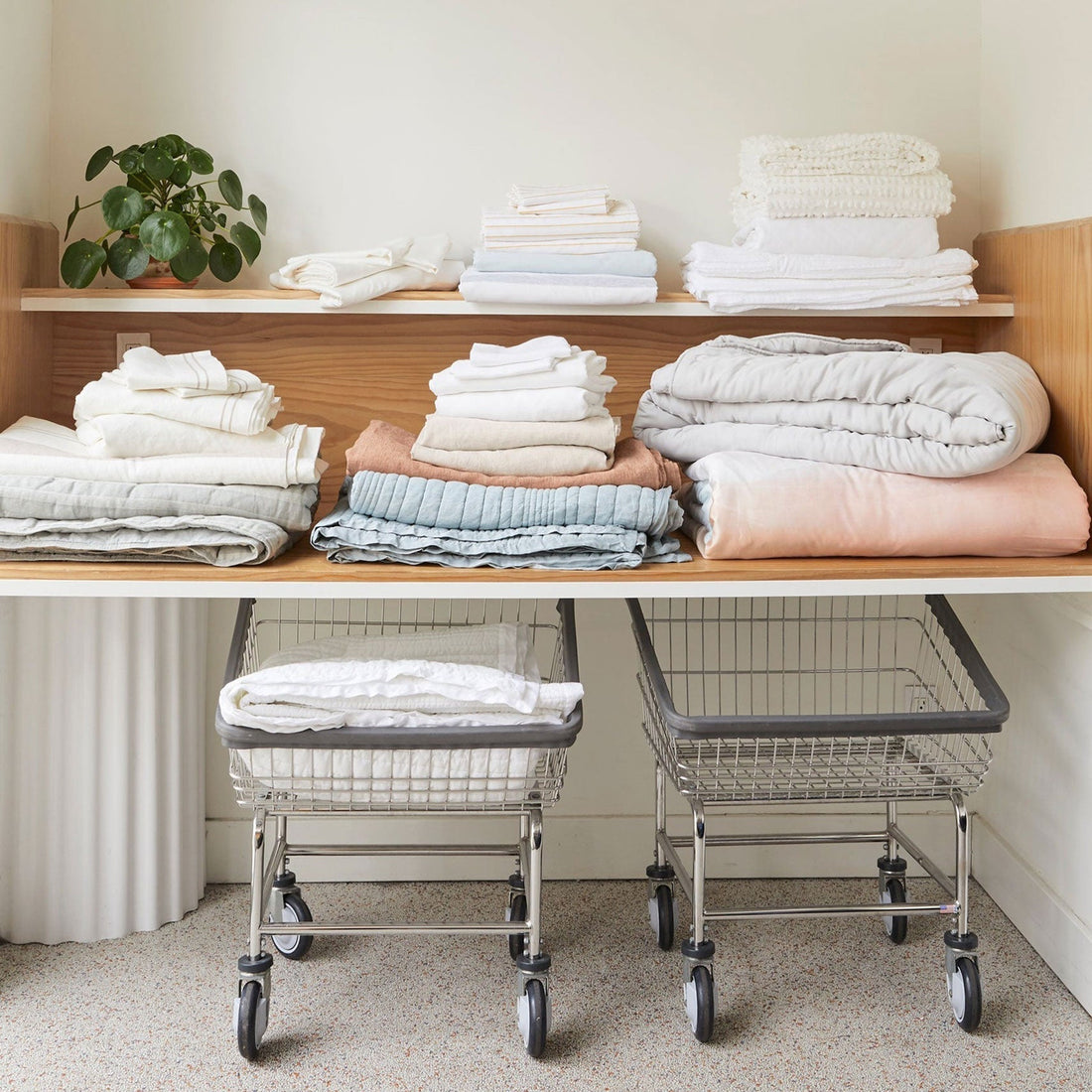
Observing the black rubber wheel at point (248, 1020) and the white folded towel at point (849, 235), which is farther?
the white folded towel at point (849, 235)

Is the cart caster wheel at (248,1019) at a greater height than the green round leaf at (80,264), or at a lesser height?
lesser

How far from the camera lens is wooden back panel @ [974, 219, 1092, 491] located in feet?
6.10

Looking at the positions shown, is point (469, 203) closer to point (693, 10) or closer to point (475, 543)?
point (693, 10)

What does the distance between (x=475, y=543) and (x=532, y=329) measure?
688 mm

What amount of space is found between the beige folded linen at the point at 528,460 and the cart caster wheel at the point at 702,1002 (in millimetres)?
857

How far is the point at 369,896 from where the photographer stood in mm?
2352

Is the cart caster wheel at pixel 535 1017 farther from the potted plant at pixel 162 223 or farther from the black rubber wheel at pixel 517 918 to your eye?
the potted plant at pixel 162 223

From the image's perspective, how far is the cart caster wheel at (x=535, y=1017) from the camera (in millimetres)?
1782

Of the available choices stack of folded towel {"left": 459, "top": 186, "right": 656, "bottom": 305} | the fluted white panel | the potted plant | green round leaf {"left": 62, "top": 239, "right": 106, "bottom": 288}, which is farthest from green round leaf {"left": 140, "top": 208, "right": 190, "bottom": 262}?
the fluted white panel

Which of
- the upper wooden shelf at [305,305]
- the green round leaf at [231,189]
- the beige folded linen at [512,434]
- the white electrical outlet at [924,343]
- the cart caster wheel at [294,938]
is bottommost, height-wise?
the cart caster wheel at [294,938]

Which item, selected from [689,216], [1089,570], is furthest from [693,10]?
[1089,570]

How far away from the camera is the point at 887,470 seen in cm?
179

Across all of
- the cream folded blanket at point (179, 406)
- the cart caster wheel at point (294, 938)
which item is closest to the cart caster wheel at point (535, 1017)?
the cart caster wheel at point (294, 938)

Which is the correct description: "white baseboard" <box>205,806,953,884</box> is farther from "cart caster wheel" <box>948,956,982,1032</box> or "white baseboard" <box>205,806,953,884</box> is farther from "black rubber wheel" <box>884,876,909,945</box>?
"cart caster wheel" <box>948,956,982,1032</box>
